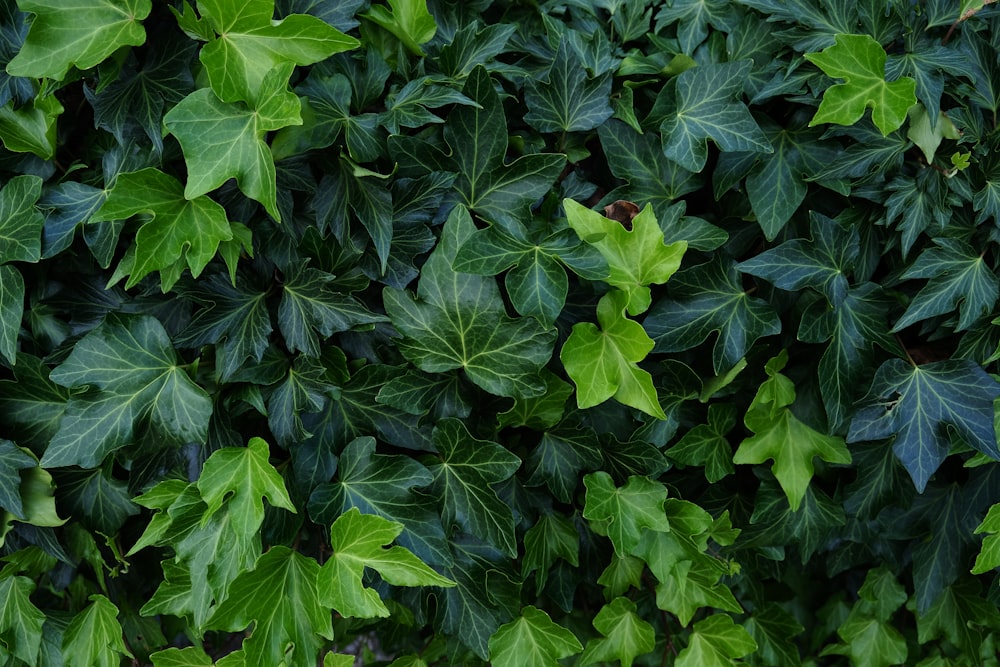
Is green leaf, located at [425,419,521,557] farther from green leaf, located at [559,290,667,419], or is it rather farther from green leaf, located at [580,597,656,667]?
green leaf, located at [580,597,656,667]

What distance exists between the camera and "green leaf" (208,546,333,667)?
46.5 inches

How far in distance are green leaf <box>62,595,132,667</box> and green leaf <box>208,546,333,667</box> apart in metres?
0.35

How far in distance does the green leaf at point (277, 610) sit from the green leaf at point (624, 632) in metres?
0.57

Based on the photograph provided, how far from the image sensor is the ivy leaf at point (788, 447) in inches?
55.3

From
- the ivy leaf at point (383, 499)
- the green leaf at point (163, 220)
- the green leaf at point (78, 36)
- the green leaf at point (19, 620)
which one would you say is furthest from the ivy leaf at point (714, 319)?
the green leaf at point (19, 620)

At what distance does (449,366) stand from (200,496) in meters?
0.43

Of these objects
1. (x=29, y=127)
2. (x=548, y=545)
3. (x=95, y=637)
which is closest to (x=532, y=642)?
(x=548, y=545)

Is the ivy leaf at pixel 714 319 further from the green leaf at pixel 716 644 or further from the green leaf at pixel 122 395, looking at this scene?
the green leaf at pixel 122 395

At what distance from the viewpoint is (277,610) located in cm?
122

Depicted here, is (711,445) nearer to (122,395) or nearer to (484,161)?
(484,161)

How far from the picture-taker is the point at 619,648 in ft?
5.03

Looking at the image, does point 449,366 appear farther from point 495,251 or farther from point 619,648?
point 619,648

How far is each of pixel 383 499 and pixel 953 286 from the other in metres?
1.02

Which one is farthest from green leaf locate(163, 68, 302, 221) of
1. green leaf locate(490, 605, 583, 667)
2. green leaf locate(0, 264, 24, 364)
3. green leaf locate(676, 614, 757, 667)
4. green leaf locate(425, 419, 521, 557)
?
green leaf locate(676, 614, 757, 667)
